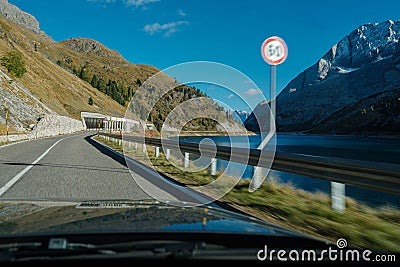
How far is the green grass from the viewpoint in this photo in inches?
175

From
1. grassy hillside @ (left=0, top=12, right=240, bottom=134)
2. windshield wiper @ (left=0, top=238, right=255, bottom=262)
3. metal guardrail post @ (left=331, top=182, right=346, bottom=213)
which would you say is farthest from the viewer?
grassy hillside @ (left=0, top=12, right=240, bottom=134)

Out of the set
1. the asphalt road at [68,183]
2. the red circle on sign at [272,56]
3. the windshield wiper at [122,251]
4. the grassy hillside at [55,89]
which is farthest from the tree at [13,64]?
the windshield wiper at [122,251]

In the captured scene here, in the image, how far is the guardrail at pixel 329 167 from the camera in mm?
4906

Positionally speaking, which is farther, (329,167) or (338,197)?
(329,167)

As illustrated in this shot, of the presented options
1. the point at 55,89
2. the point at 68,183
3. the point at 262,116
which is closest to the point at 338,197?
the point at 262,116

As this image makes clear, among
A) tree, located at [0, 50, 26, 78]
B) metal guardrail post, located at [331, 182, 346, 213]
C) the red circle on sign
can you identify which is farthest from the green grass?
tree, located at [0, 50, 26, 78]

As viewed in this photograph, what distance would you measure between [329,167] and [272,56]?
2.06 meters

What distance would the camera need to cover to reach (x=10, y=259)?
204cm

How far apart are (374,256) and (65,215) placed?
254 cm

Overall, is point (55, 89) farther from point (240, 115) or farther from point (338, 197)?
point (338, 197)

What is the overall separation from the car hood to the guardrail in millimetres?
2458

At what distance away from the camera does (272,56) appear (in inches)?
240

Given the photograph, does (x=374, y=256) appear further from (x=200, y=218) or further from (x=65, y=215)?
(x=65, y=215)

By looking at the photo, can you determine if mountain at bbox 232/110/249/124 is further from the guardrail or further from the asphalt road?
the asphalt road
